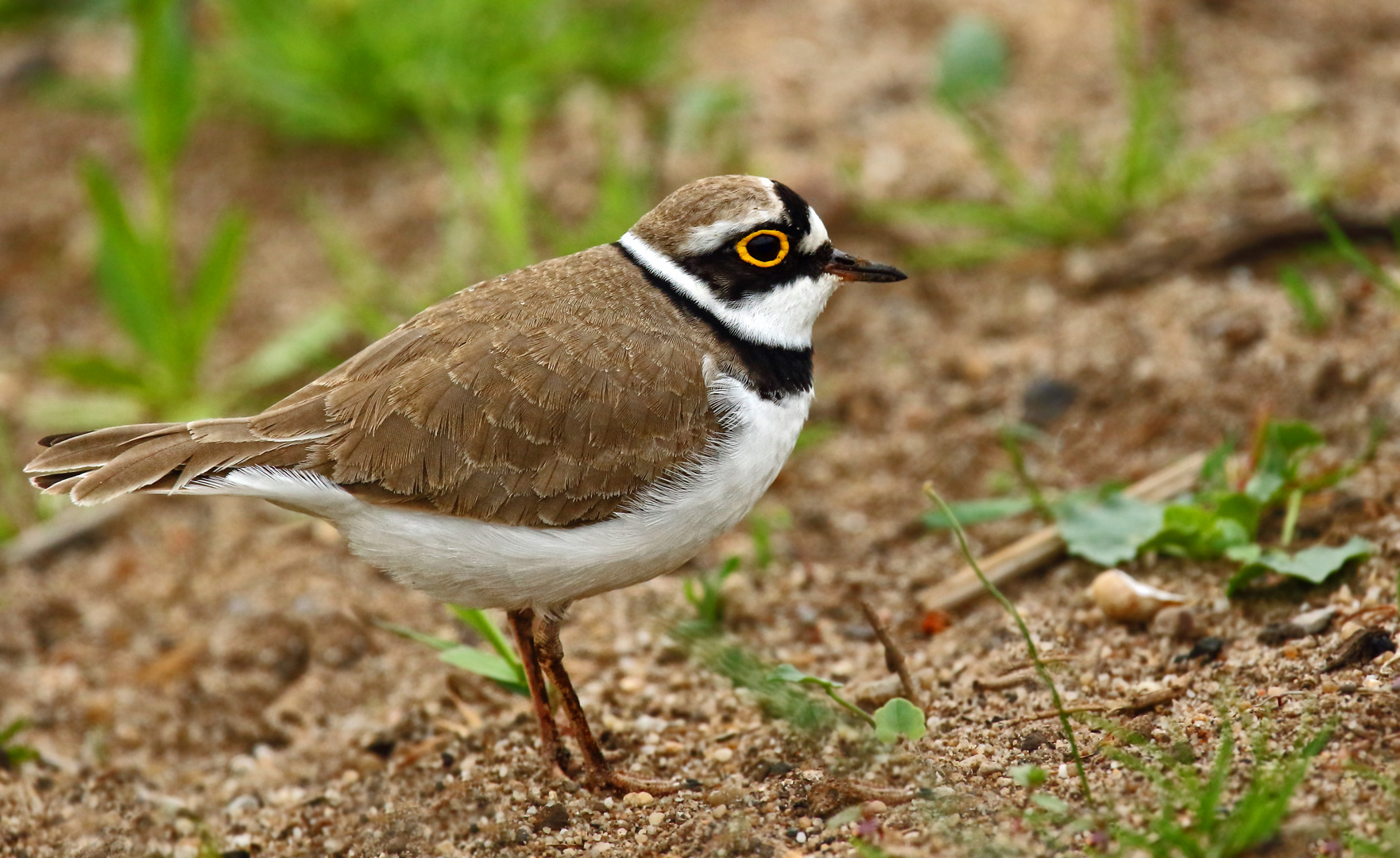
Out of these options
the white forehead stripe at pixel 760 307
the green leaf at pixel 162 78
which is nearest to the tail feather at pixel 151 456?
the white forehead stripe at pixel 760 307

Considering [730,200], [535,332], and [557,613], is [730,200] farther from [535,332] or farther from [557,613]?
[557,613]

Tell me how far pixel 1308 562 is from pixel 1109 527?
679 millimetres

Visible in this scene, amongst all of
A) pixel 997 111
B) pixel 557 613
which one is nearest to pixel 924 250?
pixel 997 111

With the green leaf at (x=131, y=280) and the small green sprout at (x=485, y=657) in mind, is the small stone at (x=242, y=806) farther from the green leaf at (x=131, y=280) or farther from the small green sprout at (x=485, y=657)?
the green leaf at (x=131, y=280)

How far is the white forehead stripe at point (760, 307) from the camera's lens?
4219 millimetres

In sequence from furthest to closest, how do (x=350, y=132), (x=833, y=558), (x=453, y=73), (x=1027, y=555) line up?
(x=350, y=132), (x=453, y=73), (x=833, y=558), (x=1027, y=555)

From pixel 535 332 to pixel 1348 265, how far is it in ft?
12.0

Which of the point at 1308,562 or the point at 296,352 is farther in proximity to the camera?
the point at 296,352

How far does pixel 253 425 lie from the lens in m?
4.00

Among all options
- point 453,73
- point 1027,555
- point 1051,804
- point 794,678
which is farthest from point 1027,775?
point 453,73

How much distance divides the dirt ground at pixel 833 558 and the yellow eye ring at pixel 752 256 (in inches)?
49.0

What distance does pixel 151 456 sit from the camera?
12.9ft

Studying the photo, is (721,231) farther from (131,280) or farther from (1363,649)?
Result: (131,280)

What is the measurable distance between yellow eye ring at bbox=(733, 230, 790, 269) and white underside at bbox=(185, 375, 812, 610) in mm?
499
